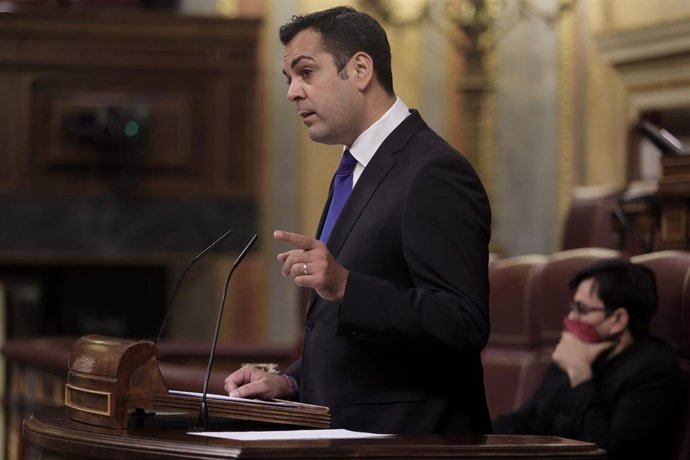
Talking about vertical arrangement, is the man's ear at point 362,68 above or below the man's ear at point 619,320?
above

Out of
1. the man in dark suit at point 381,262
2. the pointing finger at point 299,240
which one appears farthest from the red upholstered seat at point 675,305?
the pointing finger at point 299,240

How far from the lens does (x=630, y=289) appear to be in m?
3.64

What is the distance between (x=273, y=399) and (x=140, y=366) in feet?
0.95

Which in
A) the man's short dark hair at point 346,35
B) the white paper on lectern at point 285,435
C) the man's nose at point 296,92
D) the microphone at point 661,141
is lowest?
the white paper on lectern at point 285,435

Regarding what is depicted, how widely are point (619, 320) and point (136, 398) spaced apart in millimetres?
1801

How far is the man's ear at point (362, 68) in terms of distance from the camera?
240 cm

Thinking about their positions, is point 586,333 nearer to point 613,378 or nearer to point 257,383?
point 613,378

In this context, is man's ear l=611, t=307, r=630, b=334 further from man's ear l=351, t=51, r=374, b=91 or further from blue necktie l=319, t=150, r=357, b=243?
man's ear l=351, t=51, r=374, b=91

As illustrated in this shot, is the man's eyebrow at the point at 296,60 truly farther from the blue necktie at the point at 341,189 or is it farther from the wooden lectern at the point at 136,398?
the wooden lectern at the point at 136,398

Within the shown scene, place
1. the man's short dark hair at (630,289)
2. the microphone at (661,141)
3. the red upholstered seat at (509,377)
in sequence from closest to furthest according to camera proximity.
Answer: the man's short dark hair at (630,289) < the red upholstered seat at (509,377) < the microphone at (661,141)

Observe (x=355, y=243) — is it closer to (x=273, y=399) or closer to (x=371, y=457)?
(x=273, y=399)

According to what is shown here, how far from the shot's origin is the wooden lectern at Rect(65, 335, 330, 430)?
2158mm

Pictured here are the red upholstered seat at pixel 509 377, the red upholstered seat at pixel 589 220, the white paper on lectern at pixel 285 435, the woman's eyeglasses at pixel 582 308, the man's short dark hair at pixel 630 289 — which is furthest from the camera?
the red upholstered seat at pixel 589 220

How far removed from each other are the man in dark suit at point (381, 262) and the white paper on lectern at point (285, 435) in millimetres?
155
